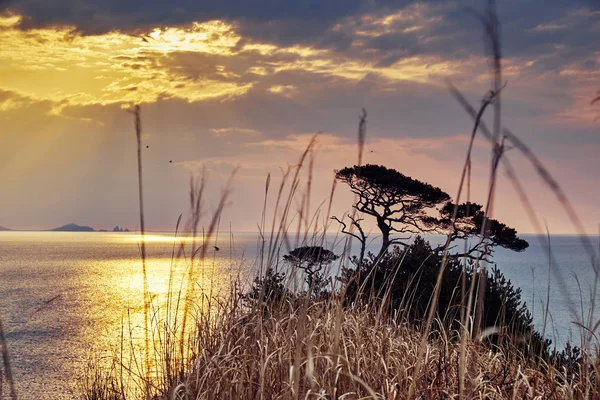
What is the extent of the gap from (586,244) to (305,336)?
1.94 metres

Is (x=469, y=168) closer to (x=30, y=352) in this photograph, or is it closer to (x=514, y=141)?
(x=514, y=141)

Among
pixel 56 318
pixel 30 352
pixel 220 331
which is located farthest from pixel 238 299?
pixel 56 318

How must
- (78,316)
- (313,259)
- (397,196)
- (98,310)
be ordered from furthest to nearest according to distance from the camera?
(98,310) < (78,316) < (397,196) < (313,259)

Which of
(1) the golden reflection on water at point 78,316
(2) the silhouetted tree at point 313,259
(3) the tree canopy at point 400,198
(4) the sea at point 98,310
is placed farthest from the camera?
(3) the tree canopy at point 400,198

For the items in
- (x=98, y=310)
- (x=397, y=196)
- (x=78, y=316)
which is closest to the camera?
(x=397, y=196)

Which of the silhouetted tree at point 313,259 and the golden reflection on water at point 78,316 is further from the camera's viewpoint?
the golden reflection on water at point 78,316

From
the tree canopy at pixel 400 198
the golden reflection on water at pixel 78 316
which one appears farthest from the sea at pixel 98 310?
the tree canopy at pixel 400 198

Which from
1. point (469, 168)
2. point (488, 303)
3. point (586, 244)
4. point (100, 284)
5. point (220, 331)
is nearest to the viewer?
point (469, 168)

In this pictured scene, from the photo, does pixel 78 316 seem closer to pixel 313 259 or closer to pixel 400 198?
pixel 400 198

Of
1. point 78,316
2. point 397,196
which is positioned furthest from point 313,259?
point 78,316

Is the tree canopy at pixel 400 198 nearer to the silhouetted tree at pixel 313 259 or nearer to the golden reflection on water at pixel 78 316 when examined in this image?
the golden reflection on water at pixel 78 316

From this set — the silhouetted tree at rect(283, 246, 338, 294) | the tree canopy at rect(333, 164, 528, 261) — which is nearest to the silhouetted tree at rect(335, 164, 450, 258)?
the tree canopy at rect(333, 164, 528, 261)

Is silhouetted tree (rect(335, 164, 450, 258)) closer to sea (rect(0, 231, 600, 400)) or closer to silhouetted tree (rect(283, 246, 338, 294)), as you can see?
sea (rect(0, 231, 600, 400))

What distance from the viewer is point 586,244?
245 cm
